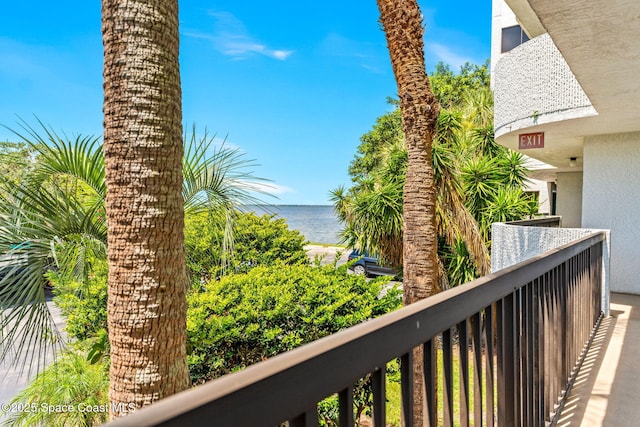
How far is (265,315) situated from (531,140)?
6012 millimetres

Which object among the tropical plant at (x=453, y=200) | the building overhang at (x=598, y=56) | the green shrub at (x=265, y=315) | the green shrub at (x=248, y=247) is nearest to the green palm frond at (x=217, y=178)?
the green shrub at (x=265, y=315)

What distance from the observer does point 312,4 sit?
1617 inches

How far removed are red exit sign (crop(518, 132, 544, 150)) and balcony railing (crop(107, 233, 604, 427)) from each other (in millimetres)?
5681

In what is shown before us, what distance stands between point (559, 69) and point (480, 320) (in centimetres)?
649

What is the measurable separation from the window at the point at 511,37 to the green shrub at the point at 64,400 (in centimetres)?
1848

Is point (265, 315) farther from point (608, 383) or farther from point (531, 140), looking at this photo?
point (531, 140)

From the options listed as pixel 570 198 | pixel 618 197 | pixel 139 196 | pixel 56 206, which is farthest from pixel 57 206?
pixel 570 198

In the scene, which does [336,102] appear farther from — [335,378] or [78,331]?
[335,378]

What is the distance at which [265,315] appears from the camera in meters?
4.93

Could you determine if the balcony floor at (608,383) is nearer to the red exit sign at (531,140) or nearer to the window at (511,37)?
the red exit sign at (531,140)

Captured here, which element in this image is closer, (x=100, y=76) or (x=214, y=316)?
(x=100, y=76)

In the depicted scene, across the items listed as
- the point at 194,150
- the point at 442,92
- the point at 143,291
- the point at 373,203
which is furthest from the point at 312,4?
the point at 143,291

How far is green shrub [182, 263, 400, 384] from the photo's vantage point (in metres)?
4.71

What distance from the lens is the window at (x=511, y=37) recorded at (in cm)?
1728
